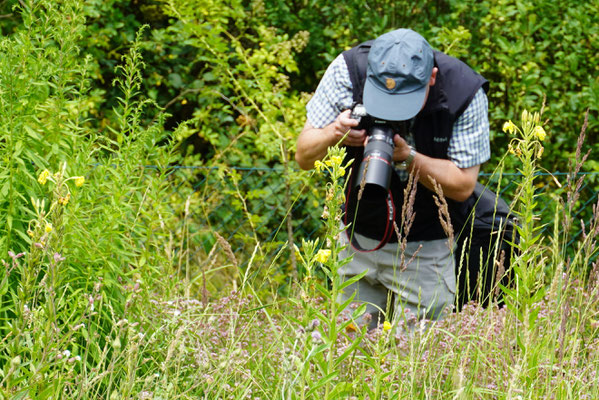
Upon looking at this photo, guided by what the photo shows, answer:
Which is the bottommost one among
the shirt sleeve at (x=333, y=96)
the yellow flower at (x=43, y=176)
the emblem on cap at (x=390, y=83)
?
the shirt sleeve at (x=333, y=96)

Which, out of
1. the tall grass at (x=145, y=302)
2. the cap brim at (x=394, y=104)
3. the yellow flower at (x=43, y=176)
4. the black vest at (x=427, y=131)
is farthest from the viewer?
the black vest at (x=427, y=131)

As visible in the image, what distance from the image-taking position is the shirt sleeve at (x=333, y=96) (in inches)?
119

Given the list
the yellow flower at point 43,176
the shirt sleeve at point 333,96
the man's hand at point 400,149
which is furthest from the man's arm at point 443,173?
the yellow flower at point 43,176

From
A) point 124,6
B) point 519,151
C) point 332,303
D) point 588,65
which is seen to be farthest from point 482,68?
point 332,303

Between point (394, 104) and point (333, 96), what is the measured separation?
0.31m

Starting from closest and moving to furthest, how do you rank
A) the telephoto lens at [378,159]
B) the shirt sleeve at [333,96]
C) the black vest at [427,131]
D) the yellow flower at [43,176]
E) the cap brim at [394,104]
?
the yellow flower at [43,176], the telephoto lens at [378,159], the cap brim at [394,104], the black vest at [427,131], the shirt sleeve at [333,96]

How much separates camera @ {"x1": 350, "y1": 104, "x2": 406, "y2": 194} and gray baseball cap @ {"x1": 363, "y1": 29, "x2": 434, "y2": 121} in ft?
0.17

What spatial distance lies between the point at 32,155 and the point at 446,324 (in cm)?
133

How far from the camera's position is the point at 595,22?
5.13 meters

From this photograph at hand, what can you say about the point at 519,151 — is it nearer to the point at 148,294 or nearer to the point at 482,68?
the point at 148,294

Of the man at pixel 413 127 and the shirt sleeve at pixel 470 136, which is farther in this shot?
the shirt sleeve at pixel 470 136

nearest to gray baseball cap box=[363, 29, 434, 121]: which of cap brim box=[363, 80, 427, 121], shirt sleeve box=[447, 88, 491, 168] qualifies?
cap brim box=[363, 80, 427, 121]

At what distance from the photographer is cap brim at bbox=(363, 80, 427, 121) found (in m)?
2.78

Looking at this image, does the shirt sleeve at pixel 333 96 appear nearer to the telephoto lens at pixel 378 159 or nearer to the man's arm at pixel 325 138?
the man's arm at pixel 325 138
